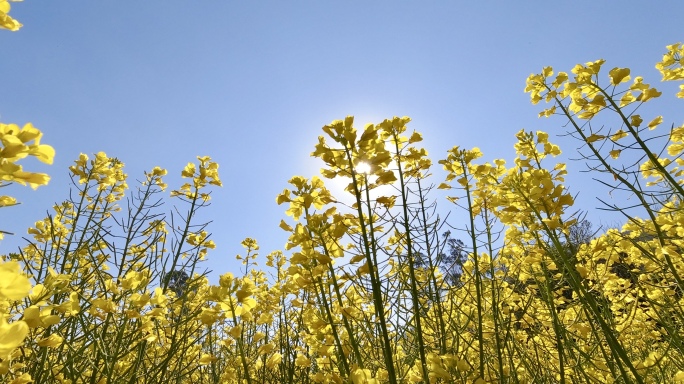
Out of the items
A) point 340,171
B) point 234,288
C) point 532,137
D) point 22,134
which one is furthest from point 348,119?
point 532,137

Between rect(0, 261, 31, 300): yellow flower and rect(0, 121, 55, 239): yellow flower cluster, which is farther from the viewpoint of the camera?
rect(0, 121, 55, 239): yellow flower cluster

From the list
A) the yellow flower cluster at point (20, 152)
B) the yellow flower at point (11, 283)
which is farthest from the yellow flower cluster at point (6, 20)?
the yellow flower at point (11, 283)

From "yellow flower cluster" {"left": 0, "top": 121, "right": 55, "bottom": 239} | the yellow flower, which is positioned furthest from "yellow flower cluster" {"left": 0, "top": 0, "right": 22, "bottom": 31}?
the yellow flower

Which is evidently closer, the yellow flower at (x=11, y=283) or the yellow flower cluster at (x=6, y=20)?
the yellow flower at (x=11, y=283)

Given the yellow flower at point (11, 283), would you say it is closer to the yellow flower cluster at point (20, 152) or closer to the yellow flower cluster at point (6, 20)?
the yellow flower cluster at point (20, 152)

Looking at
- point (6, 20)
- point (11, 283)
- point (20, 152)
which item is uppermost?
point (6, 20)

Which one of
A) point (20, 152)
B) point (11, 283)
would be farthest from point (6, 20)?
point (11, 283)

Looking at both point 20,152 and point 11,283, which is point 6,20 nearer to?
point 20,152

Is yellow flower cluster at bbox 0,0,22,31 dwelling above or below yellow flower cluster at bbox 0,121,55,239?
above

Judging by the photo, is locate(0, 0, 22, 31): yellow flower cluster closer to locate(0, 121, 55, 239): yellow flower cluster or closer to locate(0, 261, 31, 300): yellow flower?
locate(0, 121, 55, 239): yellow flower cluster

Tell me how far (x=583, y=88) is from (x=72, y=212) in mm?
4856

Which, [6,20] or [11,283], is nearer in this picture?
[11,283]

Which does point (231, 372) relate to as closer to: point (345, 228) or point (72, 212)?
point (345, 228)

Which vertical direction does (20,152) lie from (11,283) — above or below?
above
